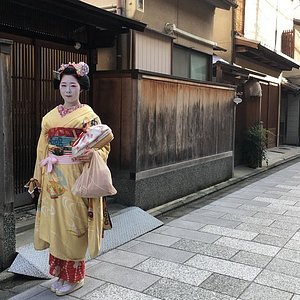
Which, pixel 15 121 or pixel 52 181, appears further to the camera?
pixel 15 121

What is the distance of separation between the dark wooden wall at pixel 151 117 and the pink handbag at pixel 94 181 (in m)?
2.91

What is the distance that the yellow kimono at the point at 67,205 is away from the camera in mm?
4152

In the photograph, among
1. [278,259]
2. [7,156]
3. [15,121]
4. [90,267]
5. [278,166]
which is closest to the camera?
[7,156]

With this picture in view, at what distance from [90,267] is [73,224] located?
3.36ft

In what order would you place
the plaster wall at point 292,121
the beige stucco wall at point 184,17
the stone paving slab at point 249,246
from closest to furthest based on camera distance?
1. the stone paving slab at point 249,246
2. the beige stucco wall at point 184,17
3. the plaster wall at point 292,121

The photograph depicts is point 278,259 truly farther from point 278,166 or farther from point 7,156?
point 278,166

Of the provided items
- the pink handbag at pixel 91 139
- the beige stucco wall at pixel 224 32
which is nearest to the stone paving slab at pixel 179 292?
the pink handbag at pixel 91 139

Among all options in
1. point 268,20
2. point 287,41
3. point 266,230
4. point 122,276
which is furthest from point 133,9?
point 287,41

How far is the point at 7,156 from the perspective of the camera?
462cm

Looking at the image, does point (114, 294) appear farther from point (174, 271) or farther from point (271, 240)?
point (271, 240)

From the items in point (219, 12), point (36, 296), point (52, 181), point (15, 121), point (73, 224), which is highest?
point (219, 12)

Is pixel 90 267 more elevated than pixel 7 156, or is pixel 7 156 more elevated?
pixel 7 156

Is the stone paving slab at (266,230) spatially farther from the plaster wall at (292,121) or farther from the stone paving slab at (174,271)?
the plaster wall at (292,121)

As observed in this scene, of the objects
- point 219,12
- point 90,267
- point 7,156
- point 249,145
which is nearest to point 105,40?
point 7,156
